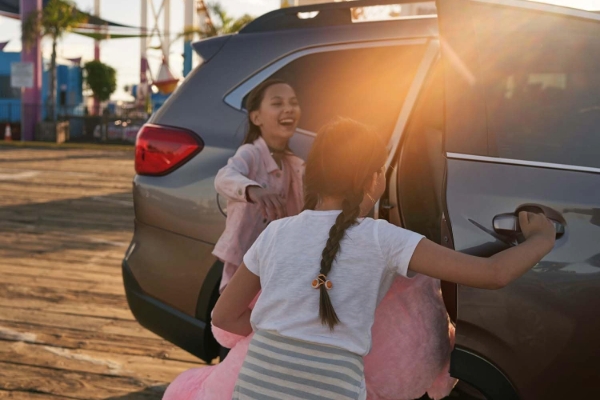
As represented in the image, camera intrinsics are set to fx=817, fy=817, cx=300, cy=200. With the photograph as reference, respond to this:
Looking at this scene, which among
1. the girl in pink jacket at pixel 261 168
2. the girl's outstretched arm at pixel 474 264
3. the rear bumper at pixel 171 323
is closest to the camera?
the girl's outstretched arm at pixel 474 264

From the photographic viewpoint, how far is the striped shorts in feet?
6.26

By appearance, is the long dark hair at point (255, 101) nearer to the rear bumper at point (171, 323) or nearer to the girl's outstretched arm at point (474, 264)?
the rear bumper at point (171, 323)

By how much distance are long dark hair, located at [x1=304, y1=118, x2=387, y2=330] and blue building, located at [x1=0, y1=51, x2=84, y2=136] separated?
27.5m

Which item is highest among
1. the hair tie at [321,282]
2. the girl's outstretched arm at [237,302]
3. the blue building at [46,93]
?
the blue building at [46,93]

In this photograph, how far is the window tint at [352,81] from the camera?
10.4 feet

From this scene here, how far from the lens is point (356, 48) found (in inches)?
126

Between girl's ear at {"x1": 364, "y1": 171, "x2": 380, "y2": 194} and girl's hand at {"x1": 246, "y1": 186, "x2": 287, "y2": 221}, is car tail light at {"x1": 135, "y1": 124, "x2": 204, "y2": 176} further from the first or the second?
girl's ear at {"x1": 364, "y1": 171, "x2": 380, "y2": 194}

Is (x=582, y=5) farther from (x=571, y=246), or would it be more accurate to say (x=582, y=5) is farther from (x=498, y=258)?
(x=498, y=258)

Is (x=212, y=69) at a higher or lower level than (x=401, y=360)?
higher

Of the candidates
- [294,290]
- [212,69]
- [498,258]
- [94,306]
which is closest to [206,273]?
[212,69]

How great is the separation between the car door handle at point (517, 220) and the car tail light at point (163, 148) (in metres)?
1.46

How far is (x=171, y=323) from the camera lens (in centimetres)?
339

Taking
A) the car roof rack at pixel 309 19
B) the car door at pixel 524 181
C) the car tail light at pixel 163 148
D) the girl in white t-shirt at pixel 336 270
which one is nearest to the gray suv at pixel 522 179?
the car door at pixel 524 181

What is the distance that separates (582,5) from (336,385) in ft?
4.49
